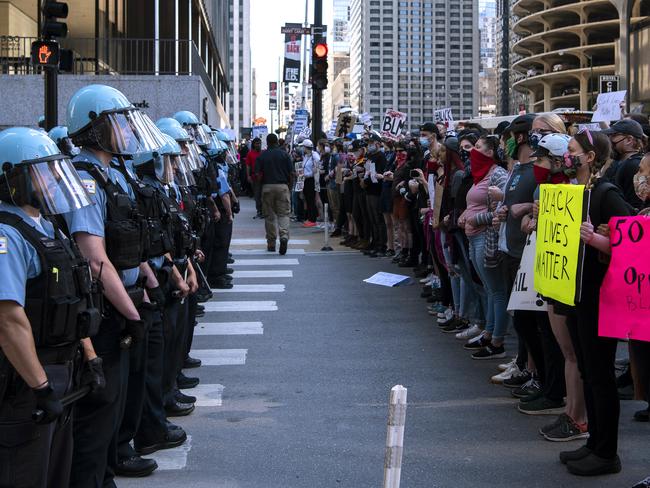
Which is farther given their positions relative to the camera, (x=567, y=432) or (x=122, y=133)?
(x=567, y=432)

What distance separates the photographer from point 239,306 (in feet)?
40.3

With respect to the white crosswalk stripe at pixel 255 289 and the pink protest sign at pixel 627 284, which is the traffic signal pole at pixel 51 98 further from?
the pink protest sign at pixel 627 284

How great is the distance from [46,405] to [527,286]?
4.18 m

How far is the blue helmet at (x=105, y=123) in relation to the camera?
5.10 m

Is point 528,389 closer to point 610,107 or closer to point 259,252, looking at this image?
point 610,107

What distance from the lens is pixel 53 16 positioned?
14891mm

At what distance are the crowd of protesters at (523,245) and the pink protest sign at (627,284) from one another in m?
0.11

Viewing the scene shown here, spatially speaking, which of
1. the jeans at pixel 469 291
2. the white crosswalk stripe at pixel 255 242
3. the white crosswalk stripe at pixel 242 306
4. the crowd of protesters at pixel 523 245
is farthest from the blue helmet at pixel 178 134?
the white crosswalk stripe at pixel 255 242

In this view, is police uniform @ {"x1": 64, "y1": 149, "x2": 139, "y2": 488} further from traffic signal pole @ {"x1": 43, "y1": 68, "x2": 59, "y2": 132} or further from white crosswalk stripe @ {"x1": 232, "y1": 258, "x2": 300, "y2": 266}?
white crosswalk stripe @ {"x1": 232, "y1": 258, "x2": 300, "y2": 266}

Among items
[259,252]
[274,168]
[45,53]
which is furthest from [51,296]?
[259,252]

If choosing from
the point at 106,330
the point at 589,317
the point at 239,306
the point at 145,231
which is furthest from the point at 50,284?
the point at 239,306

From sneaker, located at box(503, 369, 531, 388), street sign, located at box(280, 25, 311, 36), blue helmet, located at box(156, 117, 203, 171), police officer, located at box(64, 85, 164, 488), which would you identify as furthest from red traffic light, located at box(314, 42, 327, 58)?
police officer, located at box(64, 85, 164, 488)

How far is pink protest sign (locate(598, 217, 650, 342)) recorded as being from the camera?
5250 mm

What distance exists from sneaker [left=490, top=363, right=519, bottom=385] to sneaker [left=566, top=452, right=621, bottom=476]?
2.28m
